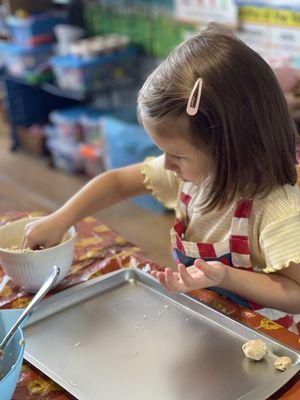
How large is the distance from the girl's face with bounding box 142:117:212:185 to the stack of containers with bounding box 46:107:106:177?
2.07 metres

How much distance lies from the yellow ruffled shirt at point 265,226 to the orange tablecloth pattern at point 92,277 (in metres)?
0.09

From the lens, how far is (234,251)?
1032 mm

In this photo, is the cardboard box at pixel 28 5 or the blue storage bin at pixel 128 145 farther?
the cardboard box at pixel 28 5

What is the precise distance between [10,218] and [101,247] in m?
0.27

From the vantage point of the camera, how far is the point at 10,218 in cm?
132

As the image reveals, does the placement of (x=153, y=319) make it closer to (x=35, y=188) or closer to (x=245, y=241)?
(x=245, y=241)

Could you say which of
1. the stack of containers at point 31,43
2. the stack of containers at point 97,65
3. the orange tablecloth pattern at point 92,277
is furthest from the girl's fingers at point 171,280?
the stack of containers at point 31,43

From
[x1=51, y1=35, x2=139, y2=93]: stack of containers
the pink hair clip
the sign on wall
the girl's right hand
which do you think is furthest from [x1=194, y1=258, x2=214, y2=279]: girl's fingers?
[x1=51, y1=35, x2=139, y2=93]: stack of containers

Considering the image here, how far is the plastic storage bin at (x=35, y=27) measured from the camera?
3393 millimetres

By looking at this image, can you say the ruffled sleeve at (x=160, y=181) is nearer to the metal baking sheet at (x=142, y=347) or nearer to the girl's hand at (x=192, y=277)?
the metal baking sheet at (x=142, y=347)

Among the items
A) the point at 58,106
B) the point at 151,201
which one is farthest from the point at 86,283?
the point at 58,106

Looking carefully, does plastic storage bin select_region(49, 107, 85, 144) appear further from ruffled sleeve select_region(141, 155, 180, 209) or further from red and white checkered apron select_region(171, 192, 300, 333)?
red and white checkered apron select_region(171, 192, 300, 333)

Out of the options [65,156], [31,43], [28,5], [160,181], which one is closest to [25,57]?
[31,43]

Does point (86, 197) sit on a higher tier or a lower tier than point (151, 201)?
higher
